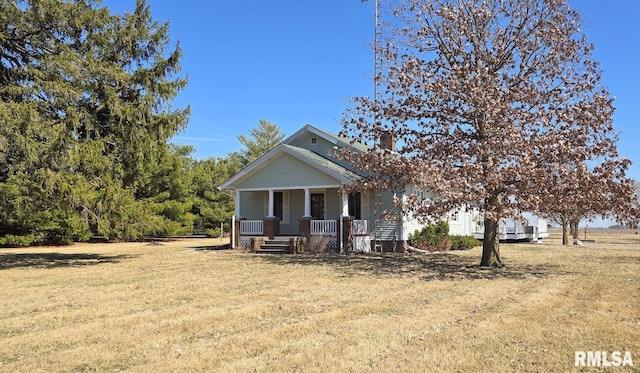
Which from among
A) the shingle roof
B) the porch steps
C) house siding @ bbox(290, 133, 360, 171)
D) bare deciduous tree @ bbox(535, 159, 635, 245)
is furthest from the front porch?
bare deciduous tree @ bbox(535, 159, 635, 245)

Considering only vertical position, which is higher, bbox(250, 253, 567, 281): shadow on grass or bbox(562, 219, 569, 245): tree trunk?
bbox(562, 219, 569, 245): tree trunk

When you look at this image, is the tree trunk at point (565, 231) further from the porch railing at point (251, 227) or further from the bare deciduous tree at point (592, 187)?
the porch railing at point (251, 227)

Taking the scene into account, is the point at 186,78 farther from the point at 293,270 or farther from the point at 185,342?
the point at 185,342

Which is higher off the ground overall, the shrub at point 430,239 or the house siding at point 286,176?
the house siding at point 286,176

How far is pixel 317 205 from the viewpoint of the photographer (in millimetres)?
22812

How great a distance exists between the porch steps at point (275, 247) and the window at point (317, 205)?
2.60 m

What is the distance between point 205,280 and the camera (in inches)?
450

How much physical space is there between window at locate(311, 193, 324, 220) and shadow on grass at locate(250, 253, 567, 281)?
516 centimetres

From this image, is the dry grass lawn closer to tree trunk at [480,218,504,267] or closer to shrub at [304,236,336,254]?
tree trunk at [480,218,504,267]

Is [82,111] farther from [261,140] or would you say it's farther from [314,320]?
[261,140]

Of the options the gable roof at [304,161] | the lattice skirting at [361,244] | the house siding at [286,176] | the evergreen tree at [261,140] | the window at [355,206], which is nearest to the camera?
the gable roof at [304,161]

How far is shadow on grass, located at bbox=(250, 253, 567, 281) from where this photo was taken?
495 inches

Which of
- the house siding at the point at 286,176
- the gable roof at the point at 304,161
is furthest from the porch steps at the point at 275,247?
the gable roof at the point at 304,161

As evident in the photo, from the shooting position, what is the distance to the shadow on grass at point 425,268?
41.3ft
